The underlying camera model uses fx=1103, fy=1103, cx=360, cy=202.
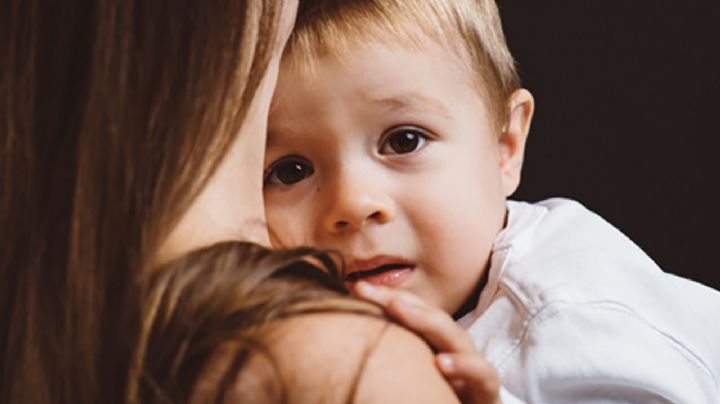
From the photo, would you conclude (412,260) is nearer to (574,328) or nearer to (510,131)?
(574,328)

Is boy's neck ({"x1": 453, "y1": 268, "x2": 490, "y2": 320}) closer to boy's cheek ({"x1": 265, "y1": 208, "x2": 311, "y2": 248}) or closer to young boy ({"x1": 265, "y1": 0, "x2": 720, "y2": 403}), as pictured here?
young boy ({"x1": 265, "y1": 0, "x2": 720, "y2": 403})

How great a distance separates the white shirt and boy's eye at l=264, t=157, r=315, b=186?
10.9 inches

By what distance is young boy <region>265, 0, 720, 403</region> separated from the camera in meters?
1.30

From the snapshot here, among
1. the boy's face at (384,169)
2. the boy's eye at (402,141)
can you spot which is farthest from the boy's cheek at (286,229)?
the boy's eye at (402,141)

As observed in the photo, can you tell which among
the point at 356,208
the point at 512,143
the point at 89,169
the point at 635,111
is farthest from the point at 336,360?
the point at 635,111

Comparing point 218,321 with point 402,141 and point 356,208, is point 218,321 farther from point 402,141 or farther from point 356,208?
point 402,141

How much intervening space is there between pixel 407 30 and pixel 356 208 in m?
0.25

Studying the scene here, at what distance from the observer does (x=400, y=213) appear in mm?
1339

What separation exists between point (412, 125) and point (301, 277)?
532mm

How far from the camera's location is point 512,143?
1576 mm

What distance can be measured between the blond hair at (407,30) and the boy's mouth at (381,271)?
0.25 m

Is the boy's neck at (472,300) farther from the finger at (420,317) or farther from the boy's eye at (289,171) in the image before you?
the finger at (420,317)

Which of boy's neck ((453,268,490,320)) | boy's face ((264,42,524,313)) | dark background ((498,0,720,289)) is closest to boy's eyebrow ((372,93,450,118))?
boy's face ((264,42,524,313))

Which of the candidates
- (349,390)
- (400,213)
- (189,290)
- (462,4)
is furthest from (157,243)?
(462,4)
